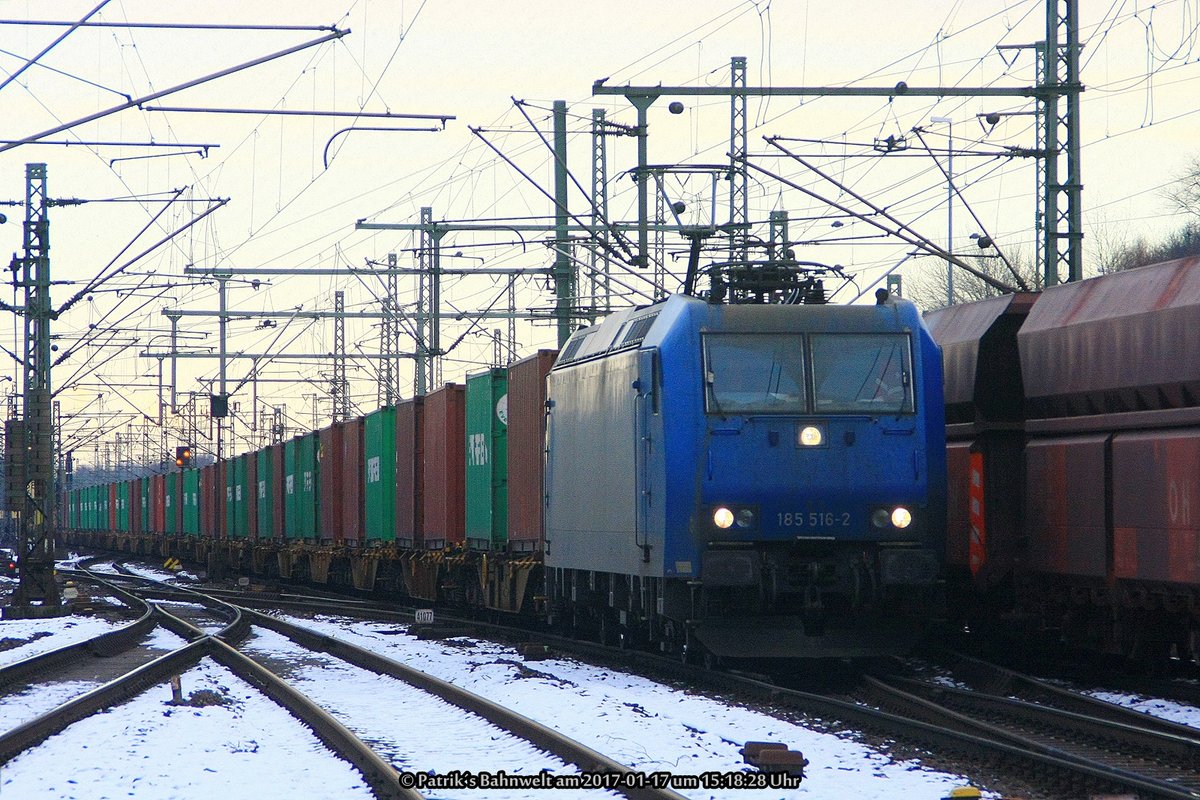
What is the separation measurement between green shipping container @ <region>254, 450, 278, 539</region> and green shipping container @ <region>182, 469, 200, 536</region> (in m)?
10.6

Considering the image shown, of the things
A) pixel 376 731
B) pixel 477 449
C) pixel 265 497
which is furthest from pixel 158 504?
pixel 376 731

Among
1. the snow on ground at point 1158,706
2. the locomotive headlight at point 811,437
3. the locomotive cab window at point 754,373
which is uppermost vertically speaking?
the locomotive cab window at point 754,373

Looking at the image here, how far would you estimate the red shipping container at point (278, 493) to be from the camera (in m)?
41.6

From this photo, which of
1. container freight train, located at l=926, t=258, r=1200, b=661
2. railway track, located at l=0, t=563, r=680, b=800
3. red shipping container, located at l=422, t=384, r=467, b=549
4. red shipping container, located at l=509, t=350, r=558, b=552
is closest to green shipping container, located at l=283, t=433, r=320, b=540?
red shipping container, located at l=422, t=384, r=467, b=549

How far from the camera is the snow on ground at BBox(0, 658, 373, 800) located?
29.6 feet

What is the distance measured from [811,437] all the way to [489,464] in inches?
371

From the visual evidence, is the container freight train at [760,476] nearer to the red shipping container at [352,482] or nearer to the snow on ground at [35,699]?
the snow on ground at [35,699]

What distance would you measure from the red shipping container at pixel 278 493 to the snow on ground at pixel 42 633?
47.3ft

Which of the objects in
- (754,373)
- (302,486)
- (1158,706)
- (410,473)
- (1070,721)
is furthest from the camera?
(302,486)

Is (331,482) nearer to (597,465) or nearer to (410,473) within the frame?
(410,473)

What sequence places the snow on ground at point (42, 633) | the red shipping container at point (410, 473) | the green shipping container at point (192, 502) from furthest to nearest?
1. the green shipping container at point (192, 502)
2. the red shipping container at point (410, 473)
3. the snow on ground at point (42, 633)

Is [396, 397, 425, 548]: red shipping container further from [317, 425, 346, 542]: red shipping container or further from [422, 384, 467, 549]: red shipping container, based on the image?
[317, 425, 346, 542]: red shipping container

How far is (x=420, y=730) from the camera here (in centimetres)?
1141

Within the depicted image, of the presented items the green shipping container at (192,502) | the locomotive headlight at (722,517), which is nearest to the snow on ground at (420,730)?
the locomotive headlight at (722,517)
